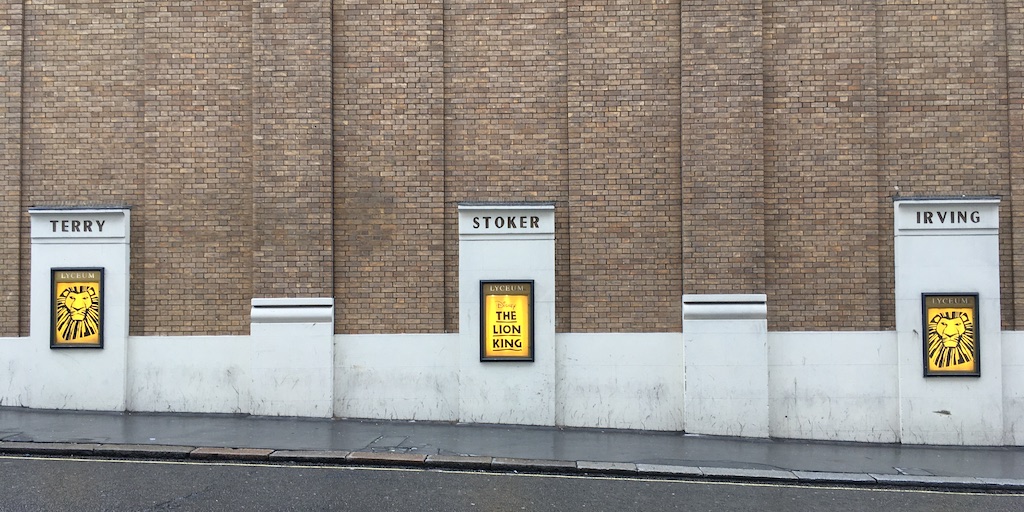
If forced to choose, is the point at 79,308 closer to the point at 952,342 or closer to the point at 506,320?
the point at 506,320

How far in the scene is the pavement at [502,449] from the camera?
834 centimetres

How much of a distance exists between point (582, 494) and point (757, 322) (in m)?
4.19

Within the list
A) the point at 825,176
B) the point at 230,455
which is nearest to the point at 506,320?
the point at 230,455

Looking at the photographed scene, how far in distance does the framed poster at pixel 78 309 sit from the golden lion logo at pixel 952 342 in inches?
472

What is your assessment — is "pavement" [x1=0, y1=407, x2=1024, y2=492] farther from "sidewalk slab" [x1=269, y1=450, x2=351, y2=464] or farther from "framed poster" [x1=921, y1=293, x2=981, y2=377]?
"framed poster" [x1=921, y1=293, x2=981, y2=377]

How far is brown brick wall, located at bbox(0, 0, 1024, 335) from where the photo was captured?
10.5m

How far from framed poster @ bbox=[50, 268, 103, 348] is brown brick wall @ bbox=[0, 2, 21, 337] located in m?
0.57

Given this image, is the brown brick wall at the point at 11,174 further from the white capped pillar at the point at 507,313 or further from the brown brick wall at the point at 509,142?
the white capped pillar at the point at 507,313

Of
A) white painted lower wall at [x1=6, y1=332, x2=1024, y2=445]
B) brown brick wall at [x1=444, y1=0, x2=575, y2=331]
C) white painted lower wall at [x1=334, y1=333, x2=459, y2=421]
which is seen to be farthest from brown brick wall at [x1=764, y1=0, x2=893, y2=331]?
white painted lower wall at [x1=334, y1=333, x2=459, y2=421]

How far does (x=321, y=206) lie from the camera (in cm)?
1057

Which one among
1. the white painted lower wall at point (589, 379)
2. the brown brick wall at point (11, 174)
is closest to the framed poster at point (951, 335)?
the white painted lower wall at point (589, 379)

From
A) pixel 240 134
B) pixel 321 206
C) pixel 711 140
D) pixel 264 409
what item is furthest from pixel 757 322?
pixel 240 134

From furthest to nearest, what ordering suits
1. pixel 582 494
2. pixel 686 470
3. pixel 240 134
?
pixel 240 134 < pixel 686 470 < pixel 582 494

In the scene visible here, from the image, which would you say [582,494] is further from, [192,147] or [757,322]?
[192,147]
